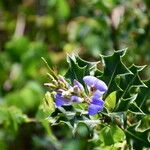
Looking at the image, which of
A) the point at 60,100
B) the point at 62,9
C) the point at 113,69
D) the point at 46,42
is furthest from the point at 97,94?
the point at 46,42

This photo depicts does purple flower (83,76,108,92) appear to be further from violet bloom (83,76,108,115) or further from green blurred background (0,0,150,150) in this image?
green blurred background (0,0,150,150)

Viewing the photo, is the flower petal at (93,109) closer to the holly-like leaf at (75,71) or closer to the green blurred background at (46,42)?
the holly-like leaf at (75,71)

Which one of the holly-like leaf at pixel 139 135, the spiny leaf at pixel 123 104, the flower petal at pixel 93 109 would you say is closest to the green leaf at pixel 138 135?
the holly-like leaf at pixel 139 135

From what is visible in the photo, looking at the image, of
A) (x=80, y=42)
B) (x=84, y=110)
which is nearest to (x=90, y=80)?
(x=84, y=110)

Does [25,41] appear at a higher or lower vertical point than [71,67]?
lower

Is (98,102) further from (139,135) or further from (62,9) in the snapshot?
(62,9)

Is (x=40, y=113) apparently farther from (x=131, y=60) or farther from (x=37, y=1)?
(x=37, y=1)

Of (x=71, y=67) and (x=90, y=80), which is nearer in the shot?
(x=90, y=80)

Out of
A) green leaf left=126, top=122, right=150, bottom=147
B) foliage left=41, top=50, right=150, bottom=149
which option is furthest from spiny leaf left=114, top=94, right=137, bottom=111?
green leaf left=126, top=122, right=150, bottom=147
